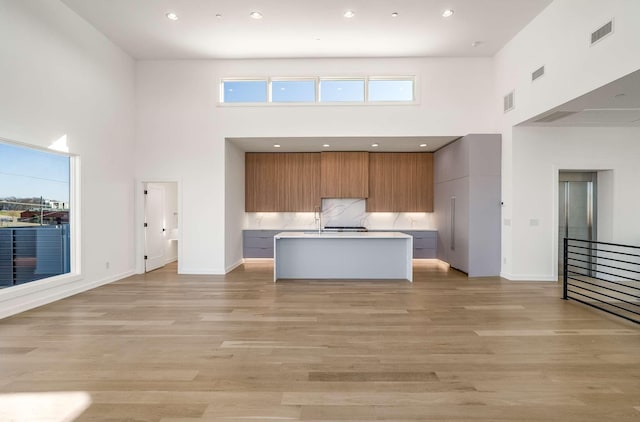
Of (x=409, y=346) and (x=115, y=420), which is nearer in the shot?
(x=115, y=420)

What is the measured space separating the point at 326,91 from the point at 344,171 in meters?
2.20

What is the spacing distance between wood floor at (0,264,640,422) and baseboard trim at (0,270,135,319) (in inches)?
6.2

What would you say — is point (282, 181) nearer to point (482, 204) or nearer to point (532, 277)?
point (482, 204)

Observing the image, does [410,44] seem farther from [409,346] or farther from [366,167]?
[409,346]

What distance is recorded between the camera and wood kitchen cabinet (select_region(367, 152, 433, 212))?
28.6 ft

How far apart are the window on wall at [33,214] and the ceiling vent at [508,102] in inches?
309

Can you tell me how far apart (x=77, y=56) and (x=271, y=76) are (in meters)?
3.36

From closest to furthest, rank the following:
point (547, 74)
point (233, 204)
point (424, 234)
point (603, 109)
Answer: point (603, 109)
point (547, 74)
point (233, 204)
point (424, 234)

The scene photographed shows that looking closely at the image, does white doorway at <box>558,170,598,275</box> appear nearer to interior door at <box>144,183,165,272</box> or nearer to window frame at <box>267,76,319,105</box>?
window frame at <box>267,76,319,105</box>

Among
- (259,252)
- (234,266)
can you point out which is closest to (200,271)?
(234,266)

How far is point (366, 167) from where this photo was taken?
8477 millimetres

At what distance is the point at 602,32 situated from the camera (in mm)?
4051

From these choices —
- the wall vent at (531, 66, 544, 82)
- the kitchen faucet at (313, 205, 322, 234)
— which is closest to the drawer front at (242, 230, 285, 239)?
the kitchen faucet at (313, 205, 322, 234)

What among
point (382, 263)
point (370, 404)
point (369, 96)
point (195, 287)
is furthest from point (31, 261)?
point (369, 96)
